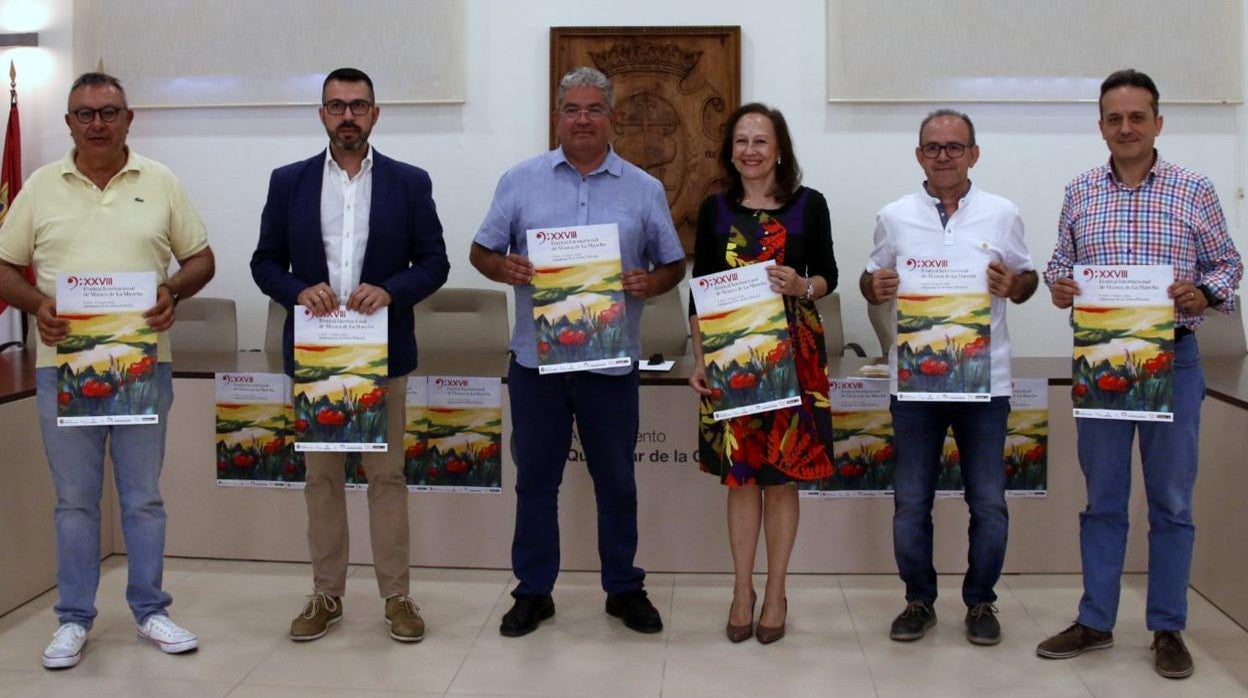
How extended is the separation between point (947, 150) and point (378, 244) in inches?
59.8

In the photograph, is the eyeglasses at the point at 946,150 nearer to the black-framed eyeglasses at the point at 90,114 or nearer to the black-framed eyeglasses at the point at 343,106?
the black-framed eyeglasses at the point at 343,106

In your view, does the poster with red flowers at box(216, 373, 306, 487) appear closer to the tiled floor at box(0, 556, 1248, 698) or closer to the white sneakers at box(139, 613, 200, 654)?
the tiled floor at box(0, 556, 1248, 698)

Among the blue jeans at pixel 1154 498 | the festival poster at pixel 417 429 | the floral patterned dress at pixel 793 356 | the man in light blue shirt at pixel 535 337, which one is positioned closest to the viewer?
the blue jeans at pixel 1154 498

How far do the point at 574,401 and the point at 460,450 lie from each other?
0.81 m

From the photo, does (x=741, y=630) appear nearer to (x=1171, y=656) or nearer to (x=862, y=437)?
(x=862, y=437)

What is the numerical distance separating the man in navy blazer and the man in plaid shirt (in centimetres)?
172

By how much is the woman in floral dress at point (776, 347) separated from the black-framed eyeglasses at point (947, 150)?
0.30m

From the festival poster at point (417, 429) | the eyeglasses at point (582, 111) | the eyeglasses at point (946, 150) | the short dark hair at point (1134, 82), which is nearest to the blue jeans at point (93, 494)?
the festival poster at point (417, 429)

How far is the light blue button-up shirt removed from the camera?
3.19 metres

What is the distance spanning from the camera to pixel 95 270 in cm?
303

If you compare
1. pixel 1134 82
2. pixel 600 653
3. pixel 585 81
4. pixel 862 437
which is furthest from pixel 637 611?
pixel 1134 82

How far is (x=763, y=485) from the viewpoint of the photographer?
3156mm

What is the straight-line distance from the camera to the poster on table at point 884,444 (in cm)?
382

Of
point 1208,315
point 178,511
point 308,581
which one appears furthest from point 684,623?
point 1208,315
